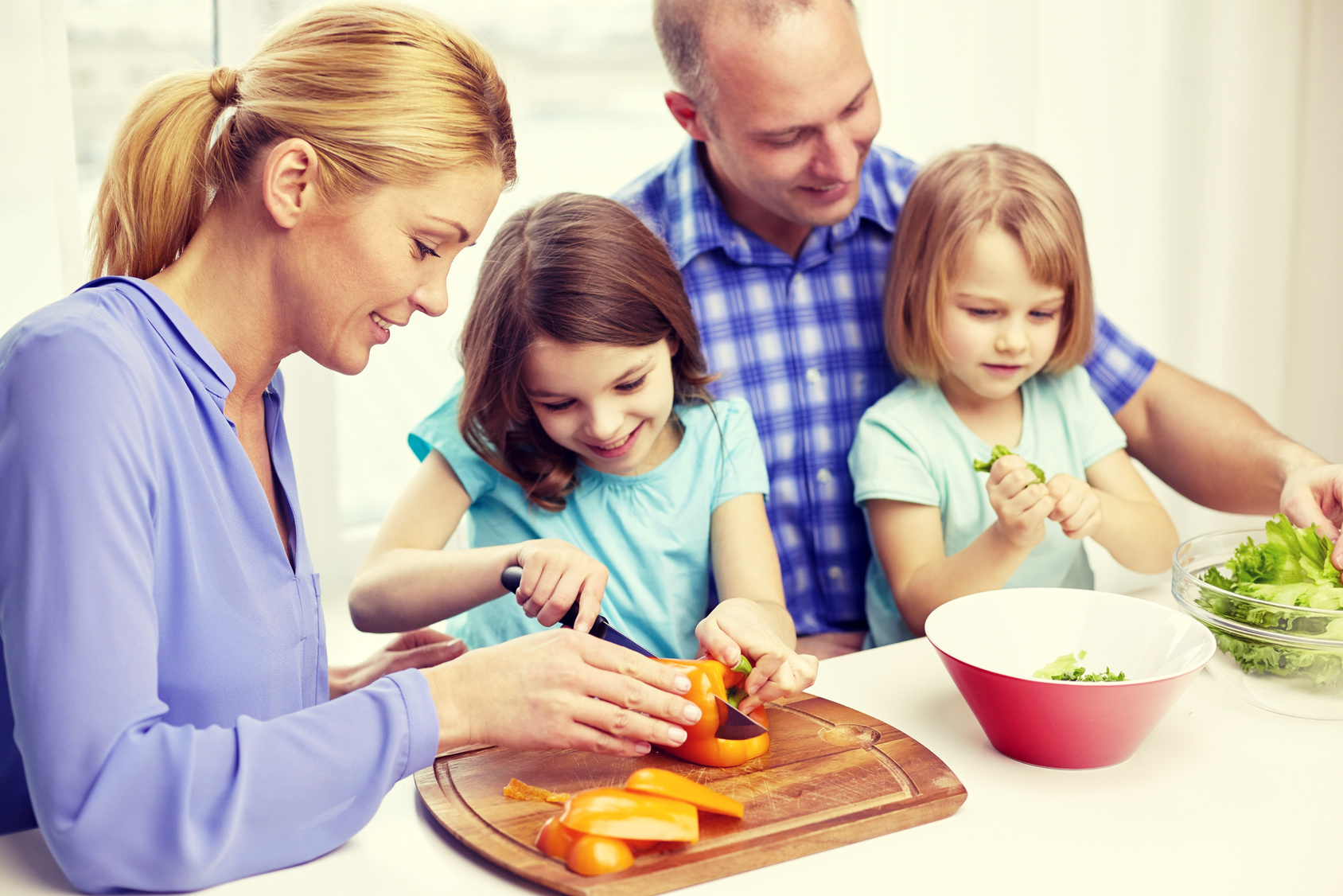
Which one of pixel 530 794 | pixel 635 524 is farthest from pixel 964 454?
pixel 530 794

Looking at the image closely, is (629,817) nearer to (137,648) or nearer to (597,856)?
(597,856)

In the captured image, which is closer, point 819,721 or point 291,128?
point 291,128

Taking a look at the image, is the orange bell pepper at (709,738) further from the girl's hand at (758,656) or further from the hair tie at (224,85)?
the hair tie at (224,85)

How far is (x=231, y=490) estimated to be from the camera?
107 cm

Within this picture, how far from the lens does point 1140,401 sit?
195 centimetres

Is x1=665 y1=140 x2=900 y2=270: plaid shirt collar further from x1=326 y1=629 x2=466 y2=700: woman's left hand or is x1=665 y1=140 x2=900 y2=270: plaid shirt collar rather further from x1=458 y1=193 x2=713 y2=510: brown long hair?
x1=326 y1=629 x2=466 y2=700: woman's left hand

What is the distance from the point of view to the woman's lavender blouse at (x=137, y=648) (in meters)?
0.84

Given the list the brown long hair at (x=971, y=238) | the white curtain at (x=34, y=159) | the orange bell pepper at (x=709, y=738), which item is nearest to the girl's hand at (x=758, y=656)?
the orange bell pepper at (x=709, y=738)

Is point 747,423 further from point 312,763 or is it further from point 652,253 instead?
point 312,763

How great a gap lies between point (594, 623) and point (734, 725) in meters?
0.21

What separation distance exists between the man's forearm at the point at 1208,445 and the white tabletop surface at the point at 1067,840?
65cm

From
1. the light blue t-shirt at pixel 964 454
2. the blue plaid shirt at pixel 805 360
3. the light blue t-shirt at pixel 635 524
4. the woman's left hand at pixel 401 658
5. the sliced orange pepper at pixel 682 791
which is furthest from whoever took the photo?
the blue plaid shirt at pixel 805 360

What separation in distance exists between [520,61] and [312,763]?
6.69ft

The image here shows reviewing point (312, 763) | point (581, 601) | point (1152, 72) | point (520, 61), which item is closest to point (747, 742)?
point (581, 601)
